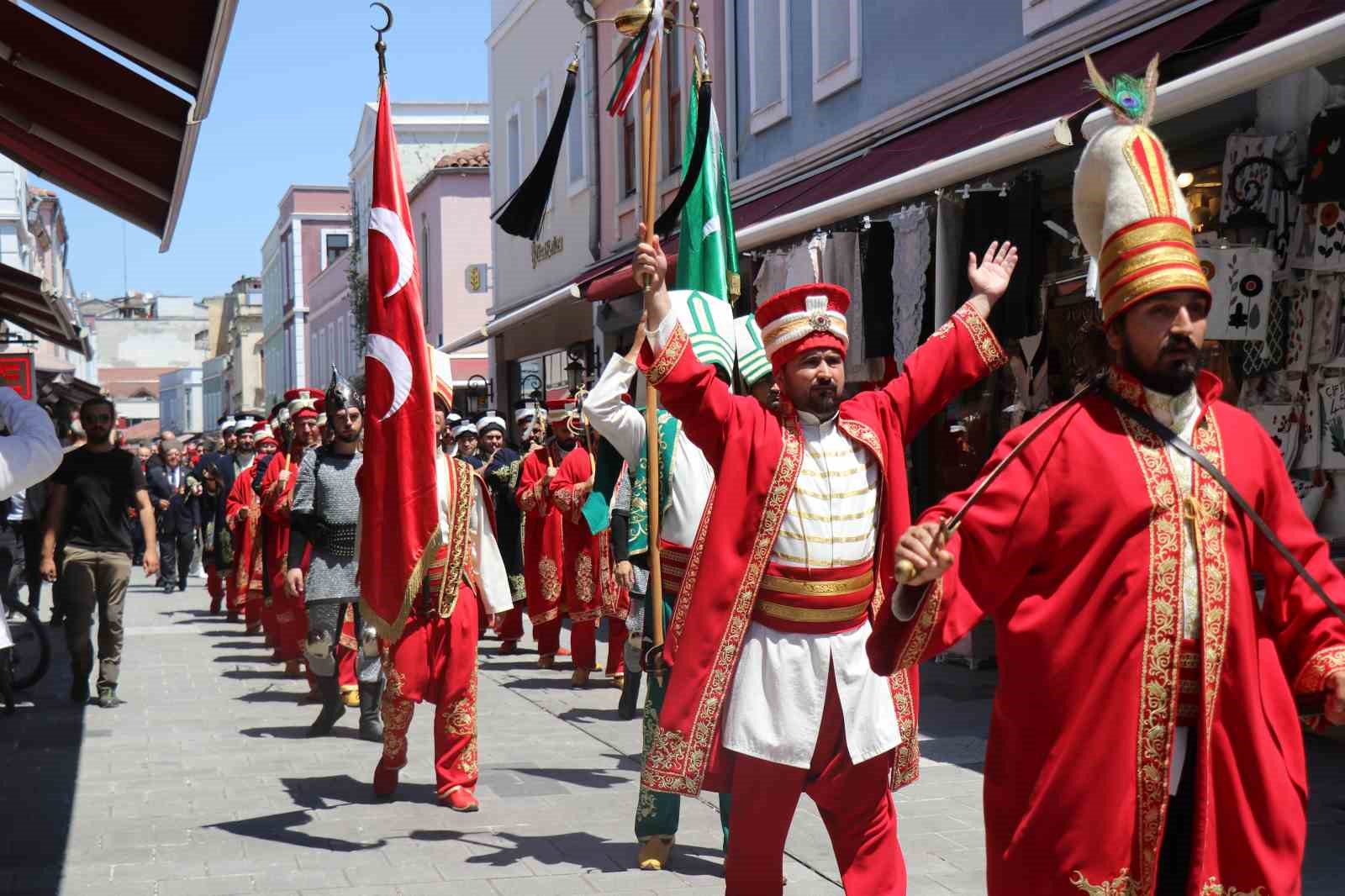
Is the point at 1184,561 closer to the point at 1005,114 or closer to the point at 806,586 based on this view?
the point at 806,586

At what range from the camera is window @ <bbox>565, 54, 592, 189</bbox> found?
71.9 feet

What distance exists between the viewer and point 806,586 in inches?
187

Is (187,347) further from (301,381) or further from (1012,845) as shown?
(1012,845)

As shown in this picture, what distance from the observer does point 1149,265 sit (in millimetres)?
3447

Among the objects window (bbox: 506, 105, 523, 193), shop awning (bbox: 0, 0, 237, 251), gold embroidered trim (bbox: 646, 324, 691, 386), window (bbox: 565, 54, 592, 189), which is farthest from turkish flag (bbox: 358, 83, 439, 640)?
window (bbox: 506, 105, 523, 193)

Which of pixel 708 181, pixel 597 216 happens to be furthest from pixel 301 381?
pixel 708 181

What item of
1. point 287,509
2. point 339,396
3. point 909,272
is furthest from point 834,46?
point 339,396

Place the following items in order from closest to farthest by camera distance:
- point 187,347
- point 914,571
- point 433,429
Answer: point 914,571, point 433,429, point 187,347

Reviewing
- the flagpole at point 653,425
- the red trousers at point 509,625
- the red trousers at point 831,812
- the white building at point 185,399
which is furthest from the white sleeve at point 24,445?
the white building at point 185,399

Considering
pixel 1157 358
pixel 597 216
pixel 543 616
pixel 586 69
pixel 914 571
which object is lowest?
pixel 543 616

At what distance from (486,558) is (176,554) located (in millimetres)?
17595

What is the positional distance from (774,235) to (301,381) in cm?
4849

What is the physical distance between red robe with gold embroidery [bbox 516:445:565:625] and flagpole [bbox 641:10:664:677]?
6008 mm

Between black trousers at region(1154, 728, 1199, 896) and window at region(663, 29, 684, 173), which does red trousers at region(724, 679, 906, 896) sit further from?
window at region(663, 29, 684, 173)
